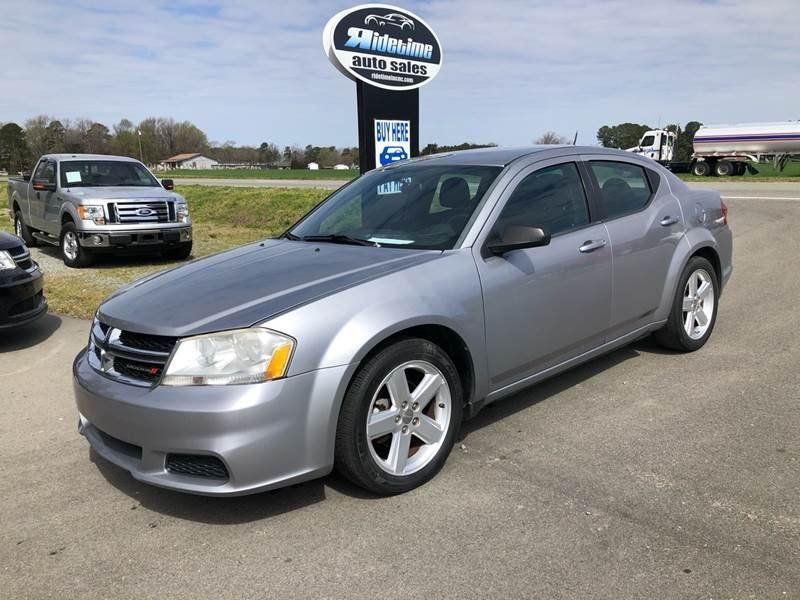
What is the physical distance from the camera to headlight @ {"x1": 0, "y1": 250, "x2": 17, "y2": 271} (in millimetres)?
5852

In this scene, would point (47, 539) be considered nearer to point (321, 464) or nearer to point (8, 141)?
point (321, 464)

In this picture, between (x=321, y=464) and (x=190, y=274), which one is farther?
(x=190, y=274)

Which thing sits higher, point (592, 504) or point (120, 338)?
point (120, 338)

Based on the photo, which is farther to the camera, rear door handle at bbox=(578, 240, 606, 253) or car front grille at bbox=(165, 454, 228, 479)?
rear door handle at bbox=(578, 240, 606, 253)

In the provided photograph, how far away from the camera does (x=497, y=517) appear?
3105 mm

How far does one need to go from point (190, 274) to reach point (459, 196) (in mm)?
1618

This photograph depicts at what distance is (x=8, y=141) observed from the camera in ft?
348

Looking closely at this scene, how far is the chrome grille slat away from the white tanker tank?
34314mm

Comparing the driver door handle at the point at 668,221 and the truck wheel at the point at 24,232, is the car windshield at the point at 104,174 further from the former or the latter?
the driver door handle at the point at 668,221

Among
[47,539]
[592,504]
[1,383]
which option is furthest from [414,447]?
[1,383]

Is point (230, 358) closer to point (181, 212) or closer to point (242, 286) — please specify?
point (242, 286)

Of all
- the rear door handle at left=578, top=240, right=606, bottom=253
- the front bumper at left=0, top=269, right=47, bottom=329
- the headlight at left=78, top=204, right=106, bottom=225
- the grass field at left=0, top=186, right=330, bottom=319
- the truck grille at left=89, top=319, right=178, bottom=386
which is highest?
the rear door handle at left=578, top=240, right=606, bottom=253

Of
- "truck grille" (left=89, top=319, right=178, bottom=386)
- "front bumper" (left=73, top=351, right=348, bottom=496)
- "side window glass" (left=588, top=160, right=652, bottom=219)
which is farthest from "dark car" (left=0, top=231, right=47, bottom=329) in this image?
"side window glass" (left=588, top=160, right=652, bottom=219)

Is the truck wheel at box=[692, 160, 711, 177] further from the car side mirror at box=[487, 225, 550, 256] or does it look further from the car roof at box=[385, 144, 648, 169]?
the car side mirror at box=[487, 225, 550, 256]
